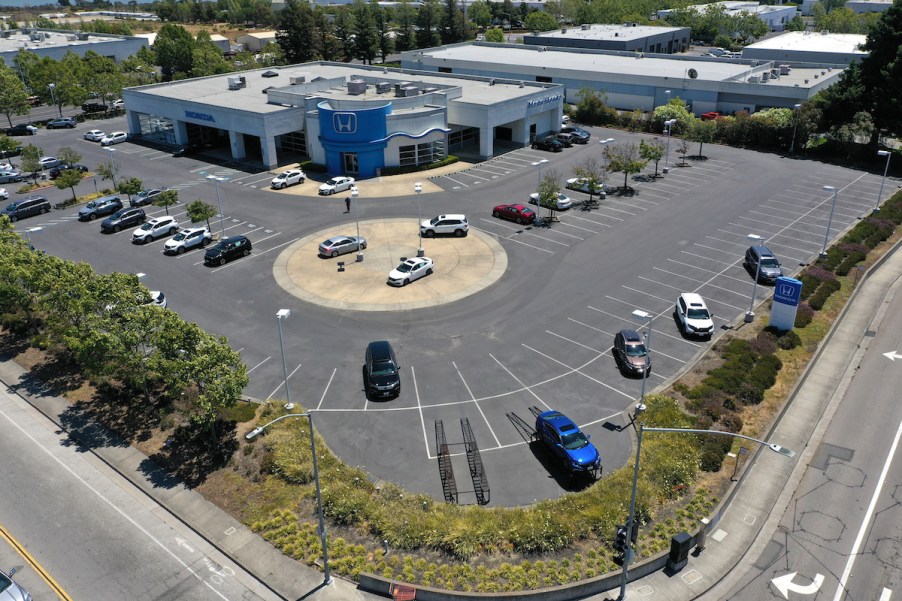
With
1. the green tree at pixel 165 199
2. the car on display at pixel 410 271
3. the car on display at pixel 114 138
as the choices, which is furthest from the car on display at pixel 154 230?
the car on display at pixel 114 138

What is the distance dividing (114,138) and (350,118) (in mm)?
35827

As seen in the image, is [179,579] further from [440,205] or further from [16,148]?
[16,148]

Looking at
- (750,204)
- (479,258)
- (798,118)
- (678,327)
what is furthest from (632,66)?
(678,327)

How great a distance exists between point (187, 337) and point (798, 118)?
227 ft

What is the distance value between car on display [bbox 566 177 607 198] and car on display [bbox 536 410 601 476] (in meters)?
32.3

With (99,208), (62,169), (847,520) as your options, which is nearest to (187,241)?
(99,208)

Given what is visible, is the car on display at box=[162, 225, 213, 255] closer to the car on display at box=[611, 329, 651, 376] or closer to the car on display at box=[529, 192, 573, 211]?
the car on display at box=[529, 192, 573, 211]

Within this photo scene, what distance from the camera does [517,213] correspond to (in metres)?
54.4

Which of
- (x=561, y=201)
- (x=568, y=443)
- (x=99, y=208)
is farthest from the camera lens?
(x=99, y=208)

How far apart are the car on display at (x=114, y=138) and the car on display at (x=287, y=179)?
95.3ft

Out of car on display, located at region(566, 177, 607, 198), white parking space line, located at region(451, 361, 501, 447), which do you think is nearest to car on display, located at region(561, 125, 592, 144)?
car on display, located at region(566, 177, 607, 198)

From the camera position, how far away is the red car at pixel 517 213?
54.3m

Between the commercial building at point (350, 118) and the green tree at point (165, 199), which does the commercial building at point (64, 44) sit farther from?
the green tree at point (165, 199)

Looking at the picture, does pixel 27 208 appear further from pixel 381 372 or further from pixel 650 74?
pixel 650 74
